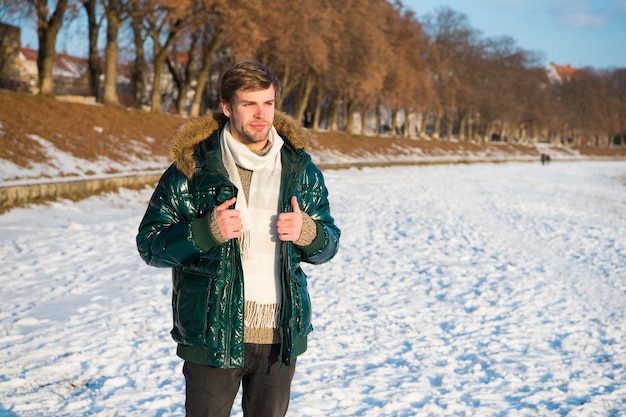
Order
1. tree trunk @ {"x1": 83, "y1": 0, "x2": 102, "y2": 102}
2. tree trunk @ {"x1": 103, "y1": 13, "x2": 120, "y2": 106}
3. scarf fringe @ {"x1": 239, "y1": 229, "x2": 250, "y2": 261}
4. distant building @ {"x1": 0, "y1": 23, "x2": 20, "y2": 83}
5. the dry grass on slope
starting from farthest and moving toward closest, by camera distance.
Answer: distant building @ {"x1": 0, "y1": 23, "x2": 20, "y2": 83}
tree trunk @ {"x1": 83, "y1": 0, "x2": 102, "y2": 102}
tree trunk @ {"x1": 103, "y1": 13, "x2": 120, "y2": 106}
the dry grass on slope
scarf fringe @ {"x1": 239, "y1": 229, "x2": 250, "y2": 261}

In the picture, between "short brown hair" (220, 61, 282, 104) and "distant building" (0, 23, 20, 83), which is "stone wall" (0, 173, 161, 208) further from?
"distant building" (0, 23, 20, 83)

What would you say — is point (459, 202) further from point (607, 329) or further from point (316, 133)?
point (316, 133)

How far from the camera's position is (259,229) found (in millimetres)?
2992

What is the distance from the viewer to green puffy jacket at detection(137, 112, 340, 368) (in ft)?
9.37

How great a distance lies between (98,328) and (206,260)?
4.69m

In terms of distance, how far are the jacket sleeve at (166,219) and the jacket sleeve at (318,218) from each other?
510 millimetres

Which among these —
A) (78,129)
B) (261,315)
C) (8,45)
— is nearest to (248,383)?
(261,315)

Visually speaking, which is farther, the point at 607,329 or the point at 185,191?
the point at 607,329

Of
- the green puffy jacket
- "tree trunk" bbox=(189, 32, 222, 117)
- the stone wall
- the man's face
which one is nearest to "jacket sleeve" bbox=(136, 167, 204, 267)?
the green puffy jacket

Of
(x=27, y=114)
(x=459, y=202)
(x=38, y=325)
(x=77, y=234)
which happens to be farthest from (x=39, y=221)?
(x=459, y=202)

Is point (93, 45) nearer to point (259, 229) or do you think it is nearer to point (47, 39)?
point (47, 39)

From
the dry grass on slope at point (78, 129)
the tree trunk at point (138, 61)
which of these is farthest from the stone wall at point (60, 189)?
the tree trunk at point (138, 61)

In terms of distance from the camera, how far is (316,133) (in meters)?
45.6

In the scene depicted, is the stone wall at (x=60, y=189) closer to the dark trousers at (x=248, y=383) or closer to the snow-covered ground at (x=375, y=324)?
the snow-covered ground at (x=375, y=324)
